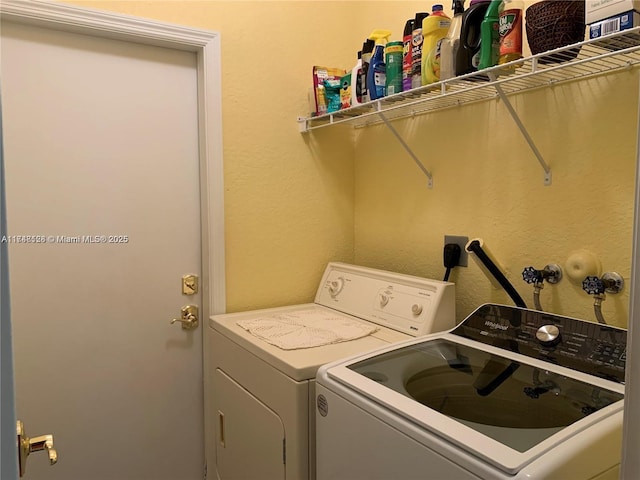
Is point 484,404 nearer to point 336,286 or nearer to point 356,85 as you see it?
point 336,286

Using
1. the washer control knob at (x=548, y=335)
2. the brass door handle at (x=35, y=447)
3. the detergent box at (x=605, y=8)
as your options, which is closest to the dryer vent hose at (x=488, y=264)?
the washer control knob at (x=548, y=335)

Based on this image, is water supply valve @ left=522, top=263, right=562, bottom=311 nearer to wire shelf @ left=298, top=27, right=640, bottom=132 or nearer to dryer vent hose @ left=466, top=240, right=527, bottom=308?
dryer vent hose @ left=466, top=240, right=527, bottom=308

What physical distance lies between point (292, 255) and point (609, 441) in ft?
→ 4.81

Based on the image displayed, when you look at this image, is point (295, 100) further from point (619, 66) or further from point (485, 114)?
point (619, 66)

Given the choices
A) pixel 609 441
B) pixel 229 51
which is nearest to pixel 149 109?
→ pixel 229 51

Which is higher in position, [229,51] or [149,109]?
[229,51]

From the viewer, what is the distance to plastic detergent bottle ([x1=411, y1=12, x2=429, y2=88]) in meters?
1.57

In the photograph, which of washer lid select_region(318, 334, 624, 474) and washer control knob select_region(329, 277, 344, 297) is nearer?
washer lid select_region(318, 334, 624, 474)

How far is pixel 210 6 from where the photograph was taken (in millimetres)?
1920

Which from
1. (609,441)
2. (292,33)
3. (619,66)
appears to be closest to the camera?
(609,441)

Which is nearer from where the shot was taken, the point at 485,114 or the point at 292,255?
the point at 485,114

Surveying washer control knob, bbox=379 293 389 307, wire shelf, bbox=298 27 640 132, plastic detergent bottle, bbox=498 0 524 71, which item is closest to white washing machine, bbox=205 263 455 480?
washer control knob, bbox=379 293 389 307

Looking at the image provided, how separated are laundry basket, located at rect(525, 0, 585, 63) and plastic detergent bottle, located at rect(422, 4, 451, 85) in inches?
12.1

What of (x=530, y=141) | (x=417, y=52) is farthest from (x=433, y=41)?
(x=530, y=141)
